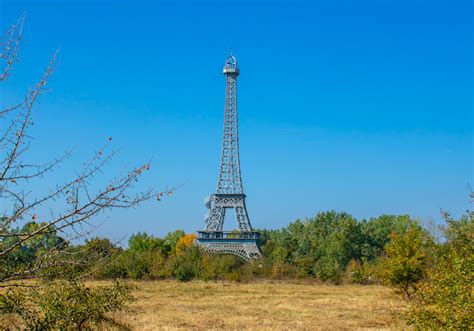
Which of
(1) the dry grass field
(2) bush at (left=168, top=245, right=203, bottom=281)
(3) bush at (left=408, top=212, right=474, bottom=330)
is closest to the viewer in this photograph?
(3) bush at (left=408, top=212, right=474, bottom=330)

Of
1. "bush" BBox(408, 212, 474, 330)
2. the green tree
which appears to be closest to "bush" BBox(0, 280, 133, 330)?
"bush" BBox(408, 212, 474, 330)

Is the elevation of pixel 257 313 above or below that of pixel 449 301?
below

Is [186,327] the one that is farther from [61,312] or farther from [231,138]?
[231,138]

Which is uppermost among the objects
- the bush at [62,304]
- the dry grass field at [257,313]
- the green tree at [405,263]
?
the green tree at [405,263]

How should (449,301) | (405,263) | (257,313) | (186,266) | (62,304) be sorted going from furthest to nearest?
1. (186,266)
2. (405,263)
3. (257,313)
4. (62,304)
5. (449,301)

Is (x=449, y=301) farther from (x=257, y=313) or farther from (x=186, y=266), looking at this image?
(x=186, y=266)

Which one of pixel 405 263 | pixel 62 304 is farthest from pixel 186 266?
pixel 62 304

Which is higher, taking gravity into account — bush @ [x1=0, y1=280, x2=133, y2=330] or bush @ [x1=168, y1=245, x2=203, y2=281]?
bush @ [x1=168, y1=245, x2=203, y2=281]

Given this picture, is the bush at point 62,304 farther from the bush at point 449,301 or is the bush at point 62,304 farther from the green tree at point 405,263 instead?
the green tree at point 405,263

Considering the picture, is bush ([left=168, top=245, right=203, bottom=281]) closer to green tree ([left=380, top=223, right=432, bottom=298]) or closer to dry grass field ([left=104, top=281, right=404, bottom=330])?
dry grass field ([left=104, top=281, right=404, bottom=330])

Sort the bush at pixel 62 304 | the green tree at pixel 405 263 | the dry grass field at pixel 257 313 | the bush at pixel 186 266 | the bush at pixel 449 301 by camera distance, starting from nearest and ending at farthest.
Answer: the bush at pixel 449 301 → the bush at pixel 62 304 → the dry grass field at pixel 257 313 → the green tree at pixel 405 263 → the bush at pixel 186 266

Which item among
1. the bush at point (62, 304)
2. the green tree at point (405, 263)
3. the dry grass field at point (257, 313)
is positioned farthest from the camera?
the green tree at point (405, 263)

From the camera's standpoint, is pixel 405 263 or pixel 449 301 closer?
pixel 449 301

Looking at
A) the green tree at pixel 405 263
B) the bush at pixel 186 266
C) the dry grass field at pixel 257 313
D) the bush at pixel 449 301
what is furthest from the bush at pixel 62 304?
the bush at pixel 186 266
